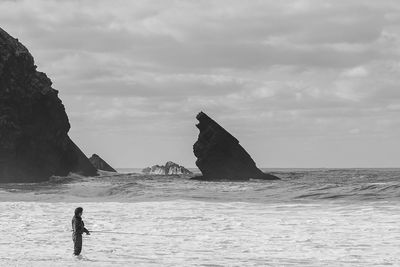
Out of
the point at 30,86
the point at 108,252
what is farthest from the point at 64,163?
the point at 108,252

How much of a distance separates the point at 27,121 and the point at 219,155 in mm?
26946

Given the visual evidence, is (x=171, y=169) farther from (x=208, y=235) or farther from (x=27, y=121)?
(x=208, y=235)

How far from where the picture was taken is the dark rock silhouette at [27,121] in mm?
78312

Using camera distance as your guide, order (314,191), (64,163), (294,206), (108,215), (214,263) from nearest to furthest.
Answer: (214,263), (108,215), (294,206), (314,191), (64,163)

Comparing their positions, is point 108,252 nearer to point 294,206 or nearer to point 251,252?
point 251,252

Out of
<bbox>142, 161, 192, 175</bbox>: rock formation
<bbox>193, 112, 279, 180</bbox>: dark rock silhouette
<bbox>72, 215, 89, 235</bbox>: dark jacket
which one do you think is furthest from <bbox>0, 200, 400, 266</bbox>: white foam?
<bbox>142, 161, 192, 175</bbox>: rock formation

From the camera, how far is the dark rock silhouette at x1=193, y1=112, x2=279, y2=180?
80875 millimetres

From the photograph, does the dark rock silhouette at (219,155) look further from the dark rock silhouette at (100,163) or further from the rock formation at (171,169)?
the dark rock silhouette at (100,163)

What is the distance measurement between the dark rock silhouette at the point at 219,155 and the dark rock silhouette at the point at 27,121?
2124 cm

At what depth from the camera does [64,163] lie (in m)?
91.9

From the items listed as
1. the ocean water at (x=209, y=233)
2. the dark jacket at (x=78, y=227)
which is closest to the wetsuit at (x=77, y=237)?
the dark jacket at (x=78, y=227)

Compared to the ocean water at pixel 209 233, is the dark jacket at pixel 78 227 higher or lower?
higher

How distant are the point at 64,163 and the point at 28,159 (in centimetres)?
973

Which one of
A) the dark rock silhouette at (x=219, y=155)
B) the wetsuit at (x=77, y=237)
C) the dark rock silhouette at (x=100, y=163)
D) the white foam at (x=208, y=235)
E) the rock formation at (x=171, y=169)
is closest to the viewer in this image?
the white foam at (x=208, y=235)
